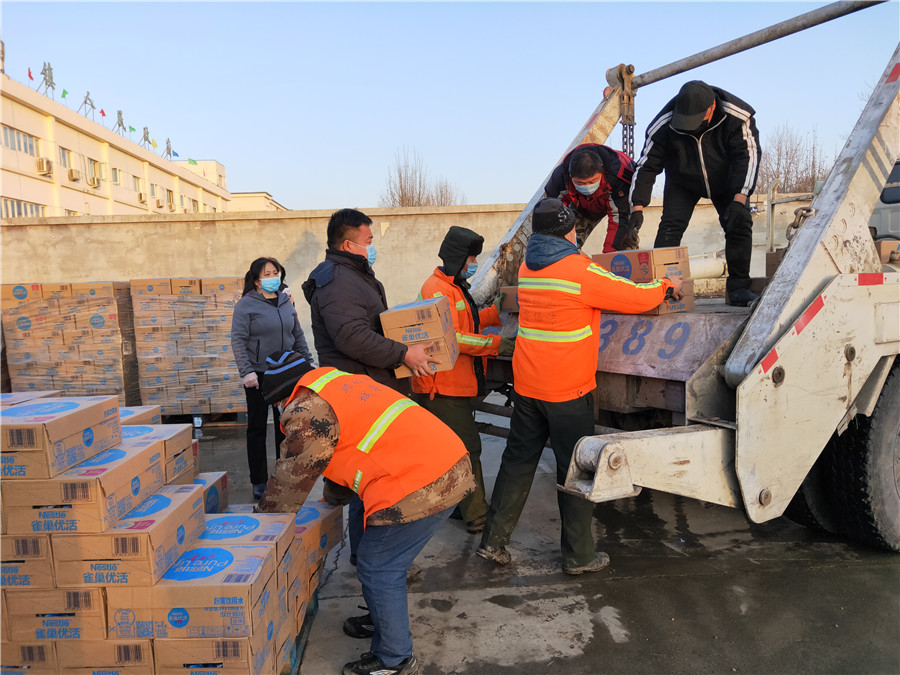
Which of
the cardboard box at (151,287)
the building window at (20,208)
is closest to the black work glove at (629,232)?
the cardboard box at (151,287)

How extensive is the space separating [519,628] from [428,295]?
1931 mm

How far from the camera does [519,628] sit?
284cm

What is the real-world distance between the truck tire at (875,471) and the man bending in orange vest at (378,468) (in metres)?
2.16

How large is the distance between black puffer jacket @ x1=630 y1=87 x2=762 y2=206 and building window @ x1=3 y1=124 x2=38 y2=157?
29939 millimetres

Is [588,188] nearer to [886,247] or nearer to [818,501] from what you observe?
[886,247]

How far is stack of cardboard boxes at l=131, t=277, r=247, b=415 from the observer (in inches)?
277

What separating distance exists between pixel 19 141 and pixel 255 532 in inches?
1262

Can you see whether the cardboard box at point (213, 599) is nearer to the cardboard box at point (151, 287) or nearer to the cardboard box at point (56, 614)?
the cardboard box at point (56, 614)

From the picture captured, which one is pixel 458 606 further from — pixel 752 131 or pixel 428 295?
pixel 752 131

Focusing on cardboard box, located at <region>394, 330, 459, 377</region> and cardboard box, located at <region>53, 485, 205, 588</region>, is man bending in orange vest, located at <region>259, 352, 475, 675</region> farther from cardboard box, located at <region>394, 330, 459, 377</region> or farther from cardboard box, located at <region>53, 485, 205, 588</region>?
cardboard box, located at <region>394, 330, 459, 377</region>

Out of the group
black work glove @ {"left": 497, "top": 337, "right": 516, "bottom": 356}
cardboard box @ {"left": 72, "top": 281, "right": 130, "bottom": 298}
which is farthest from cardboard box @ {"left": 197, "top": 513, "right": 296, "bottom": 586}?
cardboard box @ {"left": 72, "top": 281, "right": 130, "bottom": 298}

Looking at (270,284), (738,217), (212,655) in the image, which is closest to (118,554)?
(212,655)

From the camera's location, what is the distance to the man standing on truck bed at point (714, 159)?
12.1 ft

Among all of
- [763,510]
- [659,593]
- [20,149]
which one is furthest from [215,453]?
[20,149]
